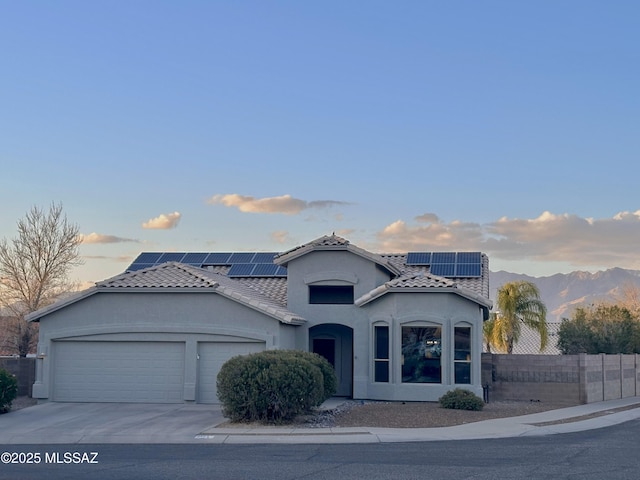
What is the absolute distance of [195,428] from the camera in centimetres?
2117

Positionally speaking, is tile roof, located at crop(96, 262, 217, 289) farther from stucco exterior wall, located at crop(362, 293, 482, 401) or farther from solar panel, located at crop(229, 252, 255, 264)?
solar panel, located at crop(229, 252, 255, 264)

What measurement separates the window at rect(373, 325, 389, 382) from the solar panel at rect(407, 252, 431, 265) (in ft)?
22.5

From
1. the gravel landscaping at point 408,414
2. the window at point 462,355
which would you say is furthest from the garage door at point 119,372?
the window at point 462,355

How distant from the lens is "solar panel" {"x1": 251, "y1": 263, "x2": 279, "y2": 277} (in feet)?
114

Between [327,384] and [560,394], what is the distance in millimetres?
8837

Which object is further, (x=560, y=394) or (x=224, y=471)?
(x=560, y=394)

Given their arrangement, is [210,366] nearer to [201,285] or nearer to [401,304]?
[201,285]

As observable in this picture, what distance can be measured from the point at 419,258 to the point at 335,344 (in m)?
6.50

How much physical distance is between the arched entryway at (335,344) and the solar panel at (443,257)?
5.84 m

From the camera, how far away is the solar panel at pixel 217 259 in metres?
37.0

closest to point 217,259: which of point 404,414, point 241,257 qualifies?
point 241,257

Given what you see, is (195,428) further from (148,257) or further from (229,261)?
(148,257)

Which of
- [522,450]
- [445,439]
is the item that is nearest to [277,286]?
[445,439]

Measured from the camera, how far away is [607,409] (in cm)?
2734
